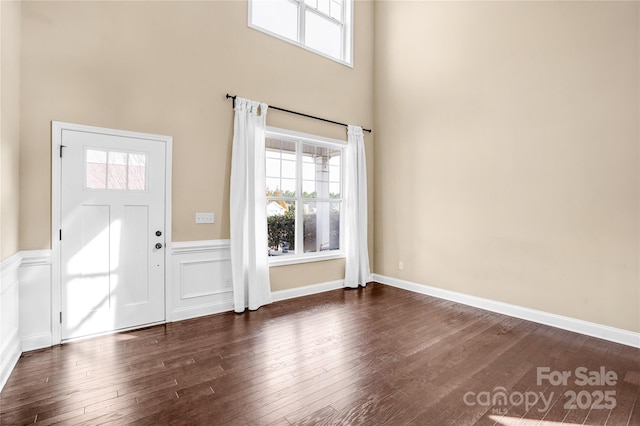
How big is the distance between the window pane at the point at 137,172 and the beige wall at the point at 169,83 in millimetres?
314

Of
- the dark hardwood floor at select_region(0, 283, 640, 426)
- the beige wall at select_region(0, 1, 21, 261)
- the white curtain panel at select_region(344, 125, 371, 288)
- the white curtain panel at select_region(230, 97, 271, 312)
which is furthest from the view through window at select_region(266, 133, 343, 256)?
the beige wall at select_region(0, 1, 21, 261)

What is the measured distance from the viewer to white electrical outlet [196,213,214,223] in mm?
3923

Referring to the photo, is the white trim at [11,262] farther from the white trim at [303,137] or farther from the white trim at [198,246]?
the white trim at [303,137]

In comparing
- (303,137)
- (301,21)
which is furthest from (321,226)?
(301,21)

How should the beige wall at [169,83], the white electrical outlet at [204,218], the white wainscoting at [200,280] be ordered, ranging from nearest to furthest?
the beige wall at [169,83]
the white wainscoting at [200,280]
the white electrical outlet at [204,218]

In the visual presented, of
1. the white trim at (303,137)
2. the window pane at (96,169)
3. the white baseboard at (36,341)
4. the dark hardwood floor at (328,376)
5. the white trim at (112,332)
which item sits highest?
the white trim at (303,137)

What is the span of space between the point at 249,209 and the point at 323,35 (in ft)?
10.4

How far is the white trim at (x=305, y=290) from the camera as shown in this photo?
4.57 m

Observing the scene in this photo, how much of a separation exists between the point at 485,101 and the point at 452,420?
378 centimetres

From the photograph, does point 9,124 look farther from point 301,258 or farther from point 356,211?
point 356,211

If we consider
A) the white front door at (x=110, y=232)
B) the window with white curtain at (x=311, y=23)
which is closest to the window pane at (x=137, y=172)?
the white front door at (x=110, y=232)

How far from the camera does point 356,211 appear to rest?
17.4 ft

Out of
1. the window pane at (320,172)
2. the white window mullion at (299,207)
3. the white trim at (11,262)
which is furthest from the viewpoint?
the window pane at (320,172)

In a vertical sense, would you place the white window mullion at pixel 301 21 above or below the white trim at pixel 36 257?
above
